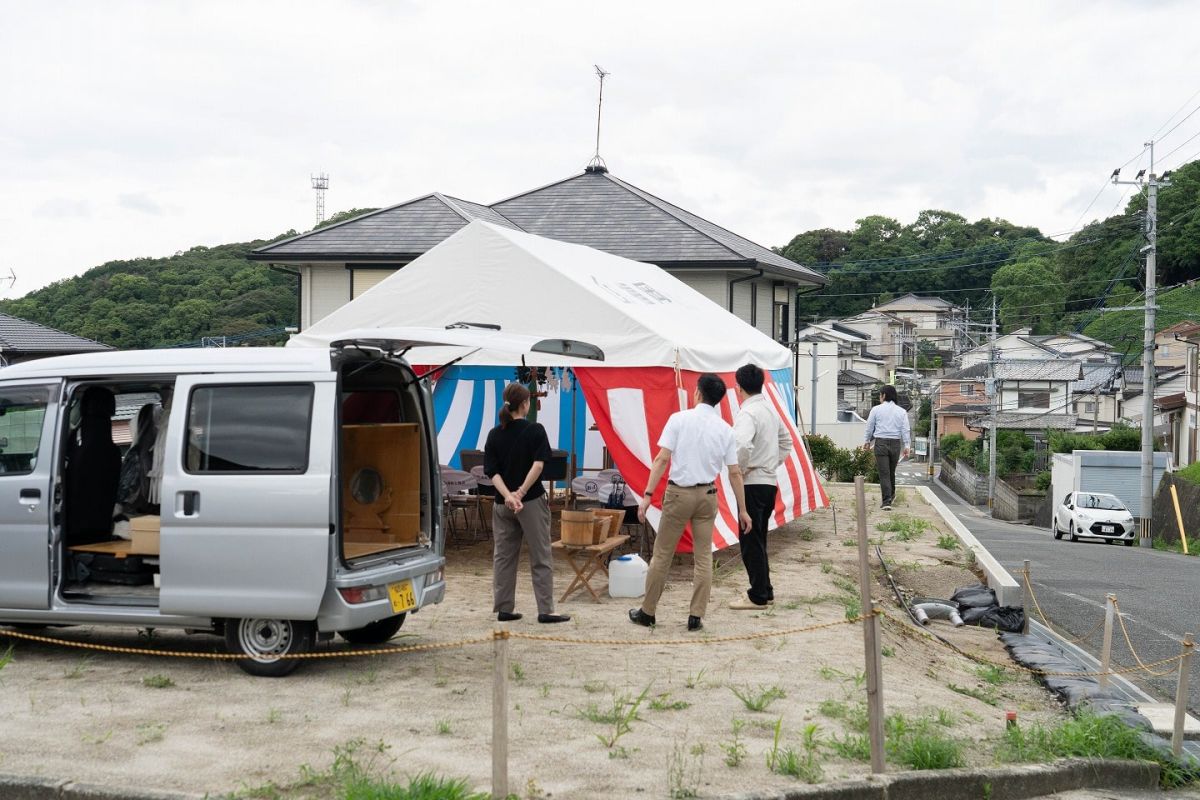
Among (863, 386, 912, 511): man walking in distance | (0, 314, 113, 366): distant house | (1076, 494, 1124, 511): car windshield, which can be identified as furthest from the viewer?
(1076, 494, 1124, 511): car windshield

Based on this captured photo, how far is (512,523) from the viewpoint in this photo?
24.2ft

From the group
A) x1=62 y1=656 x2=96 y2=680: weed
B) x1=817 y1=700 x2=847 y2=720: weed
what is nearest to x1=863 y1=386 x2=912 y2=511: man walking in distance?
x1=817 y1=700 x2=847 y2=720: weed

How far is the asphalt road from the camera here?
9.37 meters

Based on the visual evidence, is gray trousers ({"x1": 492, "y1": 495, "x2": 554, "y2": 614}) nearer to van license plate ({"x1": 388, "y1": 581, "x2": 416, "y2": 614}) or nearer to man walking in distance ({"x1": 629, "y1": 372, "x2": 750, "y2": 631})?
man walking in distance ({"x1": 629, "y1": 372, "x2": 750, "y2": 631})

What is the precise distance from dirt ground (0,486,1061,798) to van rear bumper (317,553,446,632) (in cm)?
35

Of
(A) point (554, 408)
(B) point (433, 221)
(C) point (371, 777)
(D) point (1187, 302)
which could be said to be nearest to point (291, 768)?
(C) point (371, 777)

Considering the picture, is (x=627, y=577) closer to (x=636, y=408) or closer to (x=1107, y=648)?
(x=636, y=408)

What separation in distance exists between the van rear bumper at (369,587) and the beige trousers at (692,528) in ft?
5.22

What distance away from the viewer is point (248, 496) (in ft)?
A: 19.0

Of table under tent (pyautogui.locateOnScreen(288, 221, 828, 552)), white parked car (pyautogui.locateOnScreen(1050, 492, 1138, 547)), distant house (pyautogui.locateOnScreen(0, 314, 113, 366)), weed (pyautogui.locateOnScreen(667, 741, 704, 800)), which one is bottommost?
white parked car (pyautogui.locateOnScreen(1050, 492, 1138, 547))

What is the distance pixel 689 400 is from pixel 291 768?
6081 mm

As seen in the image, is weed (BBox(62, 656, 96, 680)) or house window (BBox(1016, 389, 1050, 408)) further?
house window (BBox(1016, 389, 1050, 408))

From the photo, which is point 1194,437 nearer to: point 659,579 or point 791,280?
point 791,280

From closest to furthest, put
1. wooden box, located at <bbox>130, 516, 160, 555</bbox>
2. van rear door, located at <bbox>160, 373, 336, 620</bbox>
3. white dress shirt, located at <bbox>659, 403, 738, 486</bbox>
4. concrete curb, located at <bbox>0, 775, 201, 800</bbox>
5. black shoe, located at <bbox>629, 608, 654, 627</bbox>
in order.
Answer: concrete curb, located at <bbox>0, 775, 201, 800</bbox>
van rear door, located at <bbox>160, 373, 336, 620</bbox>
wooden box, located at <bbox>130, 516, 160, 555</bbox>
white dress shirt, located at <bbox>659, 403, 738, 486</bbox>
black shoe, located at <bbox>629, 608, 654, 627</bbox>
